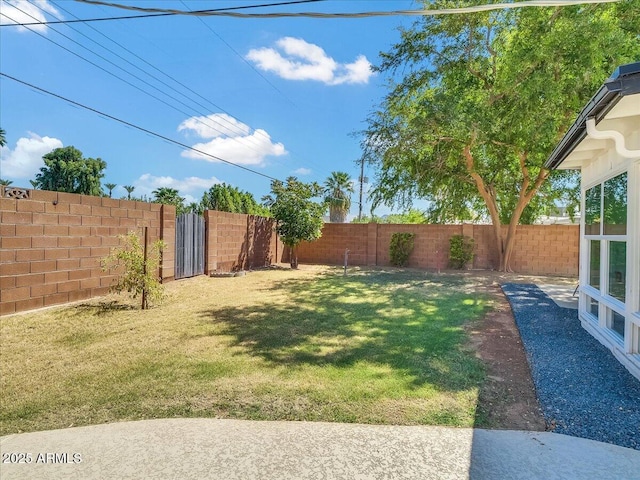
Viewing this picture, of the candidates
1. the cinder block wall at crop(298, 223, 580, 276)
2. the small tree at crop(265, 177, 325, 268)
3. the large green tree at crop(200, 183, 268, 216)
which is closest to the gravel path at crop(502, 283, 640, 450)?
the cinder block wall at crop(298, 223, 580, 276)

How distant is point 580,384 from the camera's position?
341cm

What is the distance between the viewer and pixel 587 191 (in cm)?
572

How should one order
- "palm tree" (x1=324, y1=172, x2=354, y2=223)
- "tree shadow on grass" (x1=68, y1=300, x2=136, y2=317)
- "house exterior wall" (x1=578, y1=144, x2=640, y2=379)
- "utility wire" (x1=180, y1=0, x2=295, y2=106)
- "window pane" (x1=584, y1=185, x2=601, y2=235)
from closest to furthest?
"house exterior wall" (x1=578, y1=144, x2=640, y2=379) < "window pane" (x1=584, y1=185, x2=601, y2=235) < "tree shadow on grass" (x1=68, y1=300, x2=136, y2=317) < "utility wire" (x1=180, y1=0, x2=295, y2=106) < "palm tree" (x1=324, y1=172, x2=354, y2=223)

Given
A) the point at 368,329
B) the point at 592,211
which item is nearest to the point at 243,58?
the point at 368,329

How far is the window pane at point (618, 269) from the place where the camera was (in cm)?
420

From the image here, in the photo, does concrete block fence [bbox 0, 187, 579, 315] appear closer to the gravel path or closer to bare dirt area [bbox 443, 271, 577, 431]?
bare dirt area [bbox 443, 271, 577, 431]

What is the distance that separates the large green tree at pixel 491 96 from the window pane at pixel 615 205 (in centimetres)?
606

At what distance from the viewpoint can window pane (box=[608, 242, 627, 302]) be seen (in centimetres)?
420

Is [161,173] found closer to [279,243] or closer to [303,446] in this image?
[279,243]

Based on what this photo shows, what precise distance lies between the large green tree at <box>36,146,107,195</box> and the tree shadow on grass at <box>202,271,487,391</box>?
32078 millimetres

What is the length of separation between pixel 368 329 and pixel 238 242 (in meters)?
8.17

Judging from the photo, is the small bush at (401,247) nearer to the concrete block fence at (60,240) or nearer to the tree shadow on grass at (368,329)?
the tree shadow on grass at (368,329)

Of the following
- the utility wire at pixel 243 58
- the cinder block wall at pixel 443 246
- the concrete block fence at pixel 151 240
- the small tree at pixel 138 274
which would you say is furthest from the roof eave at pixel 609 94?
the cinder block wall at pixel 443 246

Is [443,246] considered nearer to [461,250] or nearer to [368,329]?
[461,250]
